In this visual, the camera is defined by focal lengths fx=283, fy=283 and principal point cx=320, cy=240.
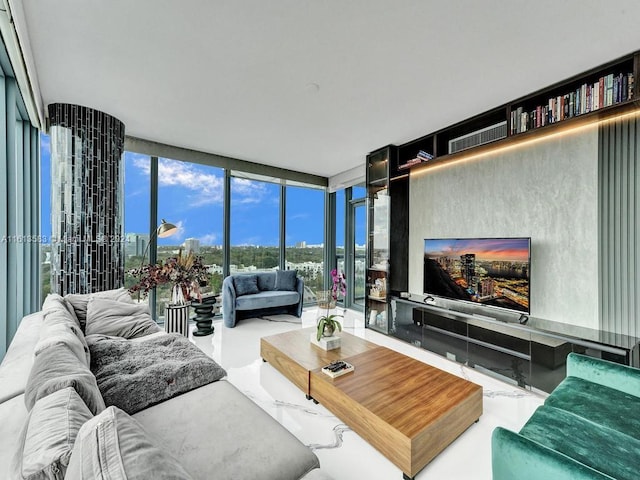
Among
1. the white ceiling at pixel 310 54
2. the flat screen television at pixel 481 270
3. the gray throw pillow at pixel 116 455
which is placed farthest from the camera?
the flat screen television at pixel 481 270

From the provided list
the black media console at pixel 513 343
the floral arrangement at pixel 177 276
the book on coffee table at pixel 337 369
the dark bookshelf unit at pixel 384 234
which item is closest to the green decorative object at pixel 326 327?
the book on coffee table at pixel 337 369

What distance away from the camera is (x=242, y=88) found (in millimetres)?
2539

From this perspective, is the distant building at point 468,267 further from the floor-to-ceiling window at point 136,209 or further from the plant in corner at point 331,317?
the floor-to-ceiling window at point 136,209

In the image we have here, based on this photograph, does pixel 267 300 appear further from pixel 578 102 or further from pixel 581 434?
pixel 578 102

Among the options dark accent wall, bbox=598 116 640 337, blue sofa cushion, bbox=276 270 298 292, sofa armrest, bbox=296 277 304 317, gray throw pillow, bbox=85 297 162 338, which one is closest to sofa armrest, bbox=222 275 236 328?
blue sofa cushion, bbox=276 270 298 292

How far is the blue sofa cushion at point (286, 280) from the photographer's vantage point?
4910 mm

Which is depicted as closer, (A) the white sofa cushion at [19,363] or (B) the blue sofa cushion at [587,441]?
(B) the blue sofa cushion at [587,441]

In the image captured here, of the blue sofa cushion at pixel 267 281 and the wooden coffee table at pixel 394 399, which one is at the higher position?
the blue sofa cushion at pixel 267 281

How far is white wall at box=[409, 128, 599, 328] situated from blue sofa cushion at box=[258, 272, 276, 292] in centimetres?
295

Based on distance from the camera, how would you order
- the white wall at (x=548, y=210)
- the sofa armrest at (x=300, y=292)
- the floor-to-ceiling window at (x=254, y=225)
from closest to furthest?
1. the white wall at (x=548, y=210)
2. the sofa armrest at (x=300, y=292)
3. the floor-to-ceiling window at (x=254, y=225)

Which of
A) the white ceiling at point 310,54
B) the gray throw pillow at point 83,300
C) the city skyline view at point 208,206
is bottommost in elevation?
the gray throw pillow at point 83,300

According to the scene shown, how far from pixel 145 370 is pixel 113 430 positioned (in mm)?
1205

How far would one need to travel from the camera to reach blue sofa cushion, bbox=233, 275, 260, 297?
14.5 feet

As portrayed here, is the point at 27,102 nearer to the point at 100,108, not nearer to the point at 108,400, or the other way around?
the point at 100,108
